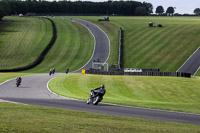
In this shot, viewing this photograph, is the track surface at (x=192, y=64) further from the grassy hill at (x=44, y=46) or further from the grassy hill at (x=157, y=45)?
the grassy hill at (x=44, y=46)

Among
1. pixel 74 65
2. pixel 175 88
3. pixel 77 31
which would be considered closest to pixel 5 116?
pixel 175 88

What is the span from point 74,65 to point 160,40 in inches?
1096

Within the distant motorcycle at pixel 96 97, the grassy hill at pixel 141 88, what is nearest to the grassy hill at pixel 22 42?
the grassy hill at pixel 141 88

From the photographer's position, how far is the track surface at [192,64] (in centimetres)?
8529

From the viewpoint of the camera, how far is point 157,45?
111 m

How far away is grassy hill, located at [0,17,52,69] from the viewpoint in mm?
101975

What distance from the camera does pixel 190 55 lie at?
322 ft

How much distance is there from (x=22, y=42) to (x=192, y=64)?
50.1 meters

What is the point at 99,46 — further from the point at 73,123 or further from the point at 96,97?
the point at 73,123

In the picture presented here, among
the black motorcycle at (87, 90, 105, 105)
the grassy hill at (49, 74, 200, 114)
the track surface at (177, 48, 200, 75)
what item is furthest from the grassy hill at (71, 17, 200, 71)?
the black motorcycle at (87, 90, 105, 105)

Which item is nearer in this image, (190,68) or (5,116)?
(5,116)

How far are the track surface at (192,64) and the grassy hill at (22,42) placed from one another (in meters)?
34.1

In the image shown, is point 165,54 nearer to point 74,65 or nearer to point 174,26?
point 74,65

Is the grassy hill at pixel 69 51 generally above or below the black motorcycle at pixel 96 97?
below
